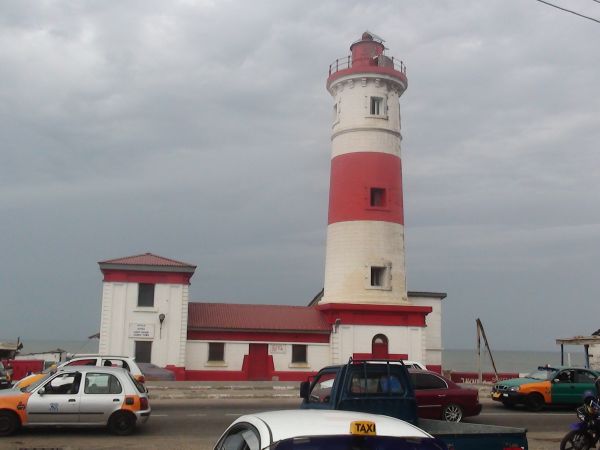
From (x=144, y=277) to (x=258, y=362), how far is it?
6867mm

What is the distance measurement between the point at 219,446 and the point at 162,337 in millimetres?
25990

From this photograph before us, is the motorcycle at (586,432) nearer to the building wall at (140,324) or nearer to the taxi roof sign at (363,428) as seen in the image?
the taxi roof sign at (363,428)

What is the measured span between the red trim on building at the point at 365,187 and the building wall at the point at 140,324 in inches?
371

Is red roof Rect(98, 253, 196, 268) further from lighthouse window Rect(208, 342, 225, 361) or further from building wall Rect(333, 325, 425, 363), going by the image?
building wall Rect(333, 325, 425, 363)

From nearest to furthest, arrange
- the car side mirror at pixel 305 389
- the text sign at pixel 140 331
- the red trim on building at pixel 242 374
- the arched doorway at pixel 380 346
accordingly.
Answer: the car side mirror at pixel 305 389 → the text sign at pixel 140 331 → the red trim on building at pixel 242 374 → the arched doorway at pixel 380 346

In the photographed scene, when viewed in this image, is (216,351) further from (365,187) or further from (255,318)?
(365,187)

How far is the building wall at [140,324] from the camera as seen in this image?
3009 cm

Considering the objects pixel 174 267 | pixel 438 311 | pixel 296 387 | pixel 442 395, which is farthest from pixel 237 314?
pixel 442 395

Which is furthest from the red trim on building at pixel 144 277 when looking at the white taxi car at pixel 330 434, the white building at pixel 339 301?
the white taxi car at pixel 330 434

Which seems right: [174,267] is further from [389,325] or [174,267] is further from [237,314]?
[389,325]

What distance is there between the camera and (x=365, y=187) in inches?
1294

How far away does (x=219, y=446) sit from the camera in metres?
5.24

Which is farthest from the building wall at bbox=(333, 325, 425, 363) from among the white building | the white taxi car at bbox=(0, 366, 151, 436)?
the white taxi car at bbox=(0, 366, 151, 436)

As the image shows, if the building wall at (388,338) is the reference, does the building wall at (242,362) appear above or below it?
below
